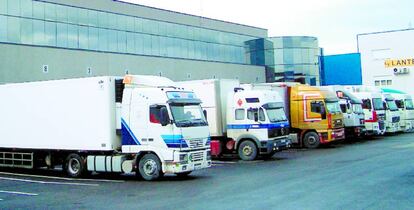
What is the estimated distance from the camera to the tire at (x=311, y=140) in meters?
27.8

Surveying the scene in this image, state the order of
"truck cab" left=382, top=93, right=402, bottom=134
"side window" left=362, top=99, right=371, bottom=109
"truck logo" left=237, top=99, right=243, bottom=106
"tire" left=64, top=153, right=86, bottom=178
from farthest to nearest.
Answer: "truck cab" left=382, top=93, right=402, bottom=134 < "side window" left=362, top=99, right=371, bottom=109 < "truck logo" left=237, top=99, right=243, bottom=106 < "tire" left=64, top=153, right=86, bottom=178

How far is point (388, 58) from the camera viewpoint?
2312 inches

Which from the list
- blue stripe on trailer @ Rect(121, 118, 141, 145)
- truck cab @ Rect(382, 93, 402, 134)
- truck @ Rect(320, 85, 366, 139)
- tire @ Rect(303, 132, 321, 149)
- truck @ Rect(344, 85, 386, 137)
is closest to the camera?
blue stripe on trailer @ Rect(121, 118, 141, 145)

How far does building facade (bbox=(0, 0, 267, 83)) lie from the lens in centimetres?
4441

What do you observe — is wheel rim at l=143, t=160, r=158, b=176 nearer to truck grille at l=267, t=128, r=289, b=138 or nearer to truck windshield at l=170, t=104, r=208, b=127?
truck windshield at l=170, t=104, r=208, b=127

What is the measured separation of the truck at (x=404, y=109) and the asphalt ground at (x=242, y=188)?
18.4 m

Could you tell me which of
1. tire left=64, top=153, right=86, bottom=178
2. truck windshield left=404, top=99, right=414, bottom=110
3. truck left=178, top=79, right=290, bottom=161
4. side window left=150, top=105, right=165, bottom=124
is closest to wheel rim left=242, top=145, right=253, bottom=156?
truck left=178, top=79, right=290, bottom=161

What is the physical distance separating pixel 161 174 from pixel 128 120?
2.01m

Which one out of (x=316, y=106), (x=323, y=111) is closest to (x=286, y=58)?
(x=316, y=106)

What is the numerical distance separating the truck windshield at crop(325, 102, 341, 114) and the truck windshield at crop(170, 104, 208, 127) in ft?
41.4

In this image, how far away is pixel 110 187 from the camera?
1525cm

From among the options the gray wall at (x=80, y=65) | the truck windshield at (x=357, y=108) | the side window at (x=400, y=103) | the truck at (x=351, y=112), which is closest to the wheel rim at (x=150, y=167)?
the truck at (x=351, y=112)

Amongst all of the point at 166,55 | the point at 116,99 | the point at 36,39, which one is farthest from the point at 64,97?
the point at 166,55

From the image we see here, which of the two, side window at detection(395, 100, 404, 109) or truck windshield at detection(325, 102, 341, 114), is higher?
side window at detection(395, 100, 404, 109)
